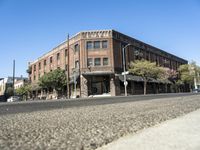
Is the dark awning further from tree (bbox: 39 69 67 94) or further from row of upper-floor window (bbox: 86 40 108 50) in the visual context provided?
tree (bbox: 39 69 67 94)

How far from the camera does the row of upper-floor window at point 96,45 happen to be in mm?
46219

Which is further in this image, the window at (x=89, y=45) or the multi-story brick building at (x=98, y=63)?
the window at (x=89, y=45)

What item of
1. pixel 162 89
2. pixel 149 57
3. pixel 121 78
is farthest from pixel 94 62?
pixel 162 89

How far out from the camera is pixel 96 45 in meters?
46.4

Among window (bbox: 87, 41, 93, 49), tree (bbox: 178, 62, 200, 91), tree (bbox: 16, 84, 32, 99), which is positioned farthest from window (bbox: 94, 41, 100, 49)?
tree (bbox: 178, 62, 200, 91)

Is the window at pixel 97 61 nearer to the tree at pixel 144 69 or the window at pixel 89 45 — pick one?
the window at pixel 89 45

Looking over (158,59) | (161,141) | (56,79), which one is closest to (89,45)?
(56,79)

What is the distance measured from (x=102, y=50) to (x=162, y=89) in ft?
76.0

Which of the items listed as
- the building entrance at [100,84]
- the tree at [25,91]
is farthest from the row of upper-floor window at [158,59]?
the tree at [25,91]

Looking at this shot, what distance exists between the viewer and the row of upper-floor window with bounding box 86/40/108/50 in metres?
46.2

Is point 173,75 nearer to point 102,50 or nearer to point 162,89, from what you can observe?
point 162,89

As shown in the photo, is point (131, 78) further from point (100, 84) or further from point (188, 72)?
point (188, 72)

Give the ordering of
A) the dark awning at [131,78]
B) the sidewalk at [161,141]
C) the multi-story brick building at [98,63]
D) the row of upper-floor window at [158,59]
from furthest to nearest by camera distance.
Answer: the row of upper-floor window at [158,59] → the dark awning at [131,78] → the multi-story brick building at [98,63] → the sidewalk at [161,141]

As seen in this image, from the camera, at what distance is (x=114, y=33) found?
47125 mm
